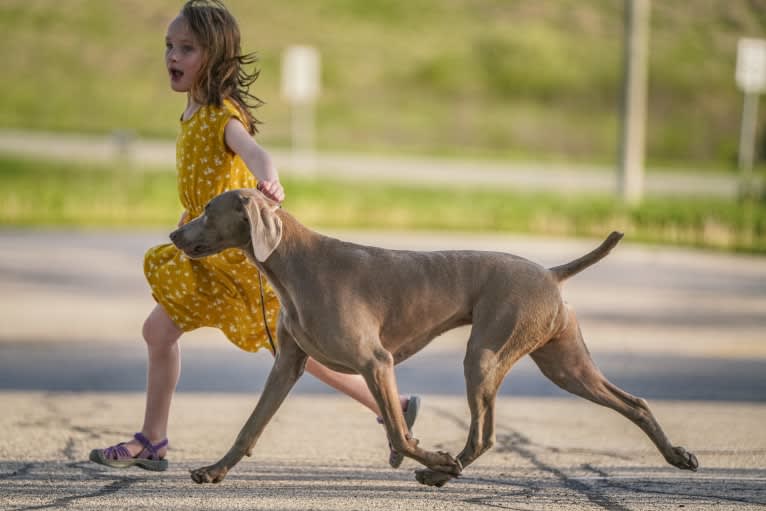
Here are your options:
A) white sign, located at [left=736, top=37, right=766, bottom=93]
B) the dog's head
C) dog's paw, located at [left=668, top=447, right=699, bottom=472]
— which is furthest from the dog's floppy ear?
white sign, located at [left=736, top=37, right=766, bottom=93]

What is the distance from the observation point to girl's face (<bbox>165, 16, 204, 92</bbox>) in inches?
220

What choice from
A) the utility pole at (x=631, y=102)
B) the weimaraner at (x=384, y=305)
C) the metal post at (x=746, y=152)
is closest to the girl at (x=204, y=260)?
the weimaraner at (x=384, y=305)

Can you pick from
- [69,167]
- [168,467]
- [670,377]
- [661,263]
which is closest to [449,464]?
[168,467]

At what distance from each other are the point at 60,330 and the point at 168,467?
473cm

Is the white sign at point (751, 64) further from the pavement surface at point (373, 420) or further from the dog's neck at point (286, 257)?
the dog's neck at point (286, 257)

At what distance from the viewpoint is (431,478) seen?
5.22 metres

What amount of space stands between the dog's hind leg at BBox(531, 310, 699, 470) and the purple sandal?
1646mm

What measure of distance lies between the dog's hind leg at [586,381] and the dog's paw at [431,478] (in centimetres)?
58

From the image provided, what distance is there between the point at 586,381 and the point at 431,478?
698 mm

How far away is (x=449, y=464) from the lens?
5074 mm

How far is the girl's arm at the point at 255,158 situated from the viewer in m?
5.11

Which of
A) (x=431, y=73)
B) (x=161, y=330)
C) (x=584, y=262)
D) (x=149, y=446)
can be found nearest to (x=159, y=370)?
(x=161, y=330)

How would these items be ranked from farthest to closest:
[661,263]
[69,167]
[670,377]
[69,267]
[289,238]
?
1. [69,167]
2. [661,263]
3. [69,267]
4. [670,377]
5. [289,238]

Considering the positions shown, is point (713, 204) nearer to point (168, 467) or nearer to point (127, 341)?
point (127, 341)
